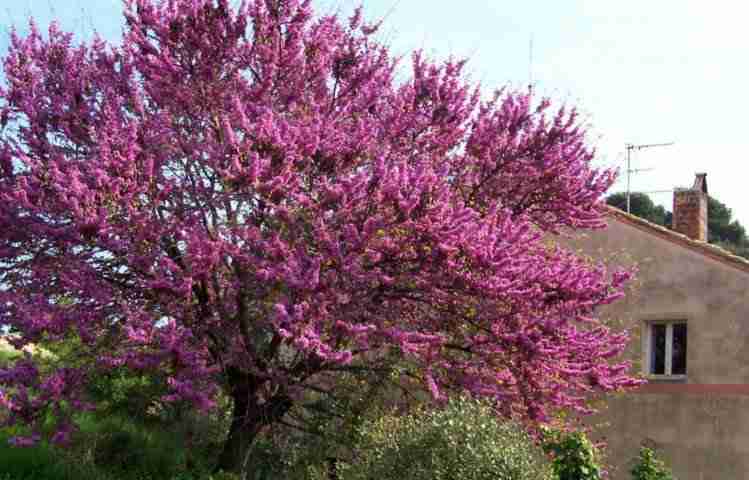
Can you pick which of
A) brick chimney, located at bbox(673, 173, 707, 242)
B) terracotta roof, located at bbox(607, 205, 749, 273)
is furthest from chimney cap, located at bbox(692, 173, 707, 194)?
terracotta roof, located at bbox(607, 205, 749, 273)

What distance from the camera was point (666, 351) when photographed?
67.6 ft

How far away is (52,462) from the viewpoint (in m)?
15.0

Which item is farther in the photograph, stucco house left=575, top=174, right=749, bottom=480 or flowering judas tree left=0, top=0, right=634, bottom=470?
stucco house left=575, top=174, right=749, bottom=480

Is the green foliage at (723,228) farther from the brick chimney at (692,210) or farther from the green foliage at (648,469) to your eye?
the green foliage at (648,469)

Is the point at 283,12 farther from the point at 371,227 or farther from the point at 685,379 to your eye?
the point at 685,379

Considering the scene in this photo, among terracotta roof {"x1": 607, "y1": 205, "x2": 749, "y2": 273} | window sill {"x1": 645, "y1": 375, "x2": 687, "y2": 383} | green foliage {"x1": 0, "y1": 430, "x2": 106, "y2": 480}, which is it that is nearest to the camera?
green foliage {"x1": 0, "y1": 430, "x2": 106, "y2": 480}

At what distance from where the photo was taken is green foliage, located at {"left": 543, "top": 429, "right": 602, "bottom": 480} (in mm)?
17094

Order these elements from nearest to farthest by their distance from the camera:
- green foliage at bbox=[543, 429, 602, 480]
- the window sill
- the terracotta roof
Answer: green foliage at bbox=[543, 429, 602, 480], the terracotta roof, the window sill

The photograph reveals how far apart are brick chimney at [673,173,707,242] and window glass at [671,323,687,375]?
397cm

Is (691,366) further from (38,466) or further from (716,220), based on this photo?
(716,220)

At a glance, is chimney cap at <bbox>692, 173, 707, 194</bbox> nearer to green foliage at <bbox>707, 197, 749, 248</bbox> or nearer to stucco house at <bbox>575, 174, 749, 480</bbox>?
stucco house at <bbox>575, 174, 749, 480</bbox>

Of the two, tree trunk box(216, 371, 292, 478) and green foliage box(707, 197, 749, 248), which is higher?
green foliage box(707, 197, 749, 248)

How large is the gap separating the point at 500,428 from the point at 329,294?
9.37 ft

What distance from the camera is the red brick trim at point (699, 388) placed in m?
19.1
